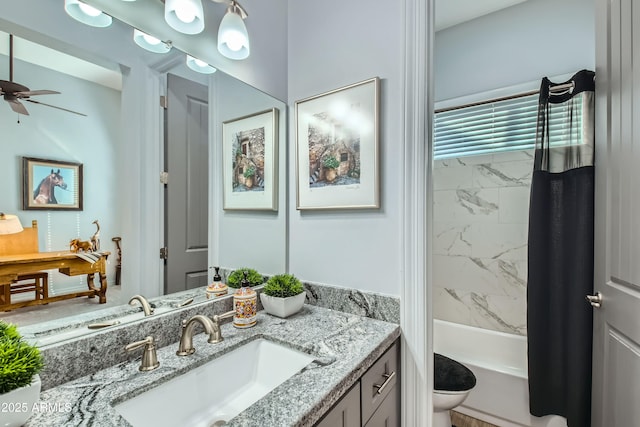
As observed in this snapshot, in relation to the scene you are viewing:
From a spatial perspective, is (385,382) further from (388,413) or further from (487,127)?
(487,127)

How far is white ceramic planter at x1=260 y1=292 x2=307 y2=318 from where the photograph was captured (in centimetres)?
116

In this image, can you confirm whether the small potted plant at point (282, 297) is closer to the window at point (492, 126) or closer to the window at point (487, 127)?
the window at point (492, 126)

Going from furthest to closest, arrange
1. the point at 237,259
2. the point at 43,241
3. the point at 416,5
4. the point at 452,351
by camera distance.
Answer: the point at 452,351 → the point at 237,259 → the point at 416,5 → the point at 43,241

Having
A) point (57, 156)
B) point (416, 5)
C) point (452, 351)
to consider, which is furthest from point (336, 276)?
point (452, 351)

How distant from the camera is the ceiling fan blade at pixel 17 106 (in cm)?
66

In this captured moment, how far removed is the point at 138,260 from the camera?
0.93m

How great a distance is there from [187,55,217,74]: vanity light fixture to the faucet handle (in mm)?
974

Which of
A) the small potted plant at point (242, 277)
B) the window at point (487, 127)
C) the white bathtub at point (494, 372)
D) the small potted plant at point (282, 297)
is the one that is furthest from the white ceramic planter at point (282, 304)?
the window at point (487, 127)

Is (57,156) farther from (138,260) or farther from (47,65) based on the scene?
(138,260)

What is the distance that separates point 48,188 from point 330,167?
3.10 ft

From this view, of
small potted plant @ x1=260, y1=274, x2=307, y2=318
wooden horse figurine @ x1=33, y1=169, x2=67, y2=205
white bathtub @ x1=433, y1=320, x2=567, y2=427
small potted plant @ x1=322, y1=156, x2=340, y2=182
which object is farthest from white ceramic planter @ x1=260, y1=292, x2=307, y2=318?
white bathtub @ x1=433, y1=320, x2=567, y2=427

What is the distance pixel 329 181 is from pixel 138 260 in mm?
799

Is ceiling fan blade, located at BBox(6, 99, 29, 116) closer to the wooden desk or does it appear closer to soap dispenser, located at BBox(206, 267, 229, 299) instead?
the wooden desk

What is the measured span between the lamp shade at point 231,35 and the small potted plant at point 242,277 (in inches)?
37.2
